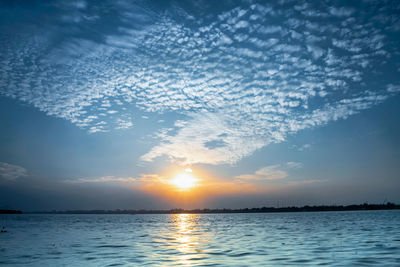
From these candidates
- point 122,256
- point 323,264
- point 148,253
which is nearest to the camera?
point 323,264

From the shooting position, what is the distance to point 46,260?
73.6 ft

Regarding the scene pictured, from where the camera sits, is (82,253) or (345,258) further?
(82,253)

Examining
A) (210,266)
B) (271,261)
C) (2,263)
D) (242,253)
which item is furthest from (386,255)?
(2,263)

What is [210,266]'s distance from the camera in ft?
62.5

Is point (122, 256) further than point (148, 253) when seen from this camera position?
No

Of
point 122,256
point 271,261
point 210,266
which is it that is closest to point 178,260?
point 210,266

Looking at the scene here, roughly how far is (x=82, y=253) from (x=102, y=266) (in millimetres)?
7484

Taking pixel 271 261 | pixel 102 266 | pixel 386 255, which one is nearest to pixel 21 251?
pixel 102 266

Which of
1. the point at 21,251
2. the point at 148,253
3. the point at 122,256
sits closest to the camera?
the point at 122,256

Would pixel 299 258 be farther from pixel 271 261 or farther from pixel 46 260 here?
pixel 46 260

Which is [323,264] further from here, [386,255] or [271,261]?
[386,255]

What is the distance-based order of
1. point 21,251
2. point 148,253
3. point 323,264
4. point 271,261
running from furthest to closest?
1. point 21,251
2. point 148,253
3. point 271,261
4. point 323,264

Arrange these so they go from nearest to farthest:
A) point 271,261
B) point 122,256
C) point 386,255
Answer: point 271,261
point 386,255
point 122,256

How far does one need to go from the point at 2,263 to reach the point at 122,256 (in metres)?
8.66
